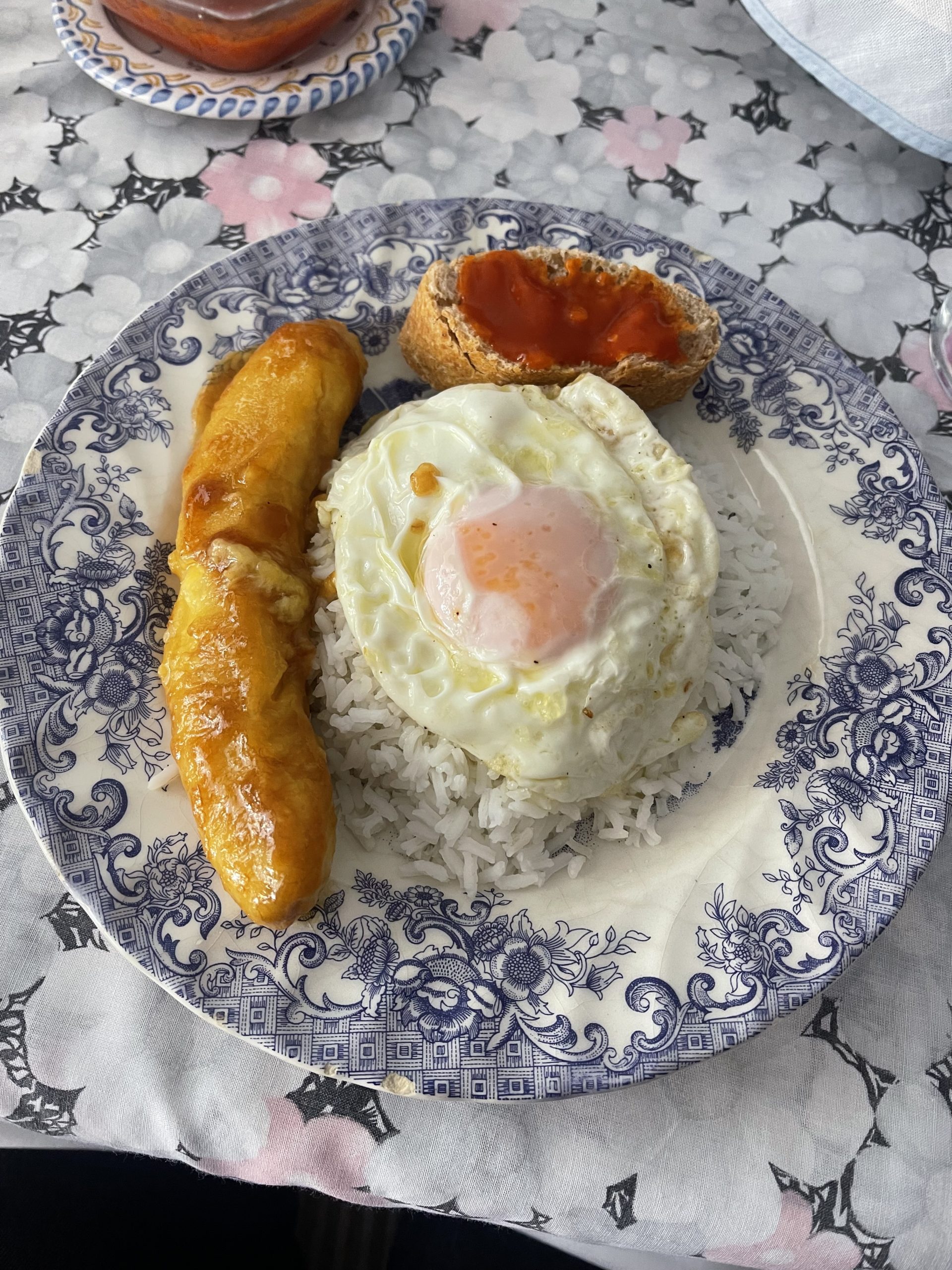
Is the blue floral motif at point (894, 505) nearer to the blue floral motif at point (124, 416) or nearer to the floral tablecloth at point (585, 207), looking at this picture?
the floral tablecloth at point (585, 207)

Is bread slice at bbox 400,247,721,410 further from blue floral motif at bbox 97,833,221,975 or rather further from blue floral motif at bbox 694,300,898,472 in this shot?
blue floral motif at bbox 97,833,221,975

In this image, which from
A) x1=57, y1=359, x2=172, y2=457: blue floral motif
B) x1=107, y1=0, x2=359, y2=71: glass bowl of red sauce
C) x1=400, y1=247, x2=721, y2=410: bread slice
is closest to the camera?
x1=57, y1=359, x2=172, y2=457: blue floral motif

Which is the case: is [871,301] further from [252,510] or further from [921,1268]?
[921,1268]

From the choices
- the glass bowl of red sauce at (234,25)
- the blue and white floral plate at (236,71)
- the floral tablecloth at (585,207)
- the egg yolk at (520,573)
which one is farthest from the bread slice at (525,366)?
the glass bowl of red sauce at (234,25)

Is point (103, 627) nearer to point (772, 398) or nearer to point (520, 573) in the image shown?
point (520, 573)

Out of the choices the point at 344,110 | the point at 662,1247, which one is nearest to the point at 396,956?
the point at 662,1247

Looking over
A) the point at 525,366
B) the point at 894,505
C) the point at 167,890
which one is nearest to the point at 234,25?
the point at 525,366

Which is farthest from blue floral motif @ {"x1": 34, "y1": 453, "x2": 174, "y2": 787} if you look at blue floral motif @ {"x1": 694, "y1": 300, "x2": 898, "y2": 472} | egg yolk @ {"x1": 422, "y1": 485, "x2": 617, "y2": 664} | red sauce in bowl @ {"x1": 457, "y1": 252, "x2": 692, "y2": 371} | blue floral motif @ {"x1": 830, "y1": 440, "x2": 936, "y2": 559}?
blue floral motif @ {"x1": 830, "y1": 440, "x2": 936, "y2": 559}
